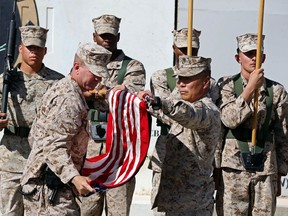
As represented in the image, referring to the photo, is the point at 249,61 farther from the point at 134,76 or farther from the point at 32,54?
the point at 32,54

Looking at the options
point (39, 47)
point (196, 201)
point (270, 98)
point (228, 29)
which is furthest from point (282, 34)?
point (196, 201)

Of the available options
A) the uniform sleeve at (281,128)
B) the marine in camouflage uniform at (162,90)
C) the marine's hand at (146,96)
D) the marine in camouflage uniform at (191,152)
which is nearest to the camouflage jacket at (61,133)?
the marine's hand at (146,96)

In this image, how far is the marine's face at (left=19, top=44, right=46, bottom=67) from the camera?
9.58 metres

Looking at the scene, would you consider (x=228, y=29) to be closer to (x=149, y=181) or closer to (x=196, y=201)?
(x=149, y=181)

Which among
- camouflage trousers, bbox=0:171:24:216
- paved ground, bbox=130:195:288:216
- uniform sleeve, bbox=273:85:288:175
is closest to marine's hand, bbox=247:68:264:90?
uniform sleeve, bbox=273:85:288:175

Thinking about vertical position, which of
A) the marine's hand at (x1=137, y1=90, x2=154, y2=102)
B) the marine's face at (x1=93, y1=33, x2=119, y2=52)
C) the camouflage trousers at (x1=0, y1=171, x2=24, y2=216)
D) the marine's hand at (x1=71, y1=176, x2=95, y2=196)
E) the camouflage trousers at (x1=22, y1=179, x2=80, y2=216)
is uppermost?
the marine's face at (x1=93, y1=33, x2=119, y2=52)

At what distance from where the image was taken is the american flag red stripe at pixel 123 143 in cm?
741

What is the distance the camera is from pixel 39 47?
959 centimetres

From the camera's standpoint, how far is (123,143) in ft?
24.9

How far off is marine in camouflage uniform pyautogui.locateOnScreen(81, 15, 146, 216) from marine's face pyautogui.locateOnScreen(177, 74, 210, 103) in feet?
4.86

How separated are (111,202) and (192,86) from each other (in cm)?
197

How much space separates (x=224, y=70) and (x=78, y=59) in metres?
3.88

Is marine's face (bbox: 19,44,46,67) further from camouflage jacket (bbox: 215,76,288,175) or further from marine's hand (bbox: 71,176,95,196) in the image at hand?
marine's hand (bbox: 71,176,95,196)

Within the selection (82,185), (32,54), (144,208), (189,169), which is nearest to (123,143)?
(189,169)
